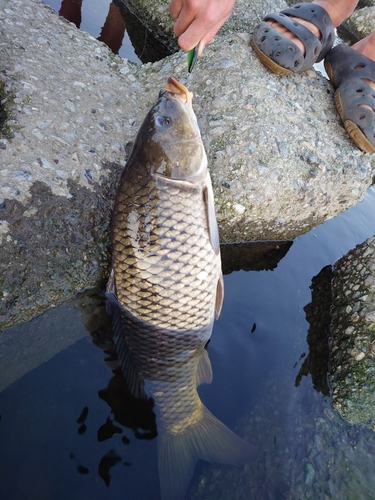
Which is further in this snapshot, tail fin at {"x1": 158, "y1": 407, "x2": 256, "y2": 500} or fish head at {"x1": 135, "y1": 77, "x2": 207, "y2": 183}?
fish head at {"x1": 135, "y1": 77, "x2": 207, "y2": 183}

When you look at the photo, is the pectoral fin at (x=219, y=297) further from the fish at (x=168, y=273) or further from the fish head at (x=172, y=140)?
the fish head at (x=172, y=140)

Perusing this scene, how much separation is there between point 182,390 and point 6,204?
1534mm

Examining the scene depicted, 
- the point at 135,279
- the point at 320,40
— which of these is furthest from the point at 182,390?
the point at 320,40

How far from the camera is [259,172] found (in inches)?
119

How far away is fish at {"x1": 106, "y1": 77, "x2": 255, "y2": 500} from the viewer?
2145mm

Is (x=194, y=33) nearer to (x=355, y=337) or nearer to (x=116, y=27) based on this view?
(x=355, y=337)

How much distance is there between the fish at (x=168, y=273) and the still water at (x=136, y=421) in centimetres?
10

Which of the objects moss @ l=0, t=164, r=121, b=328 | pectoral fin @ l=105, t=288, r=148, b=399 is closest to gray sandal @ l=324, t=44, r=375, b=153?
moss @ l=0, t=164, r=121, b=328

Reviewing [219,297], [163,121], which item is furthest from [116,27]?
[219,297]

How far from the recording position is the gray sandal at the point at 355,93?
3.37m

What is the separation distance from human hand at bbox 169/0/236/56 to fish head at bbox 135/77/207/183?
357mm

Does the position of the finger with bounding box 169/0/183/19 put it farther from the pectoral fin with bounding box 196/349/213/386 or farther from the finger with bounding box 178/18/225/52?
the pectoral fin with bounding box 196/349/213/386

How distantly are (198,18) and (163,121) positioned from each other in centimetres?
57

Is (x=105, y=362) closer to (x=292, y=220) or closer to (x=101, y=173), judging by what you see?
(x=101, y=173)
